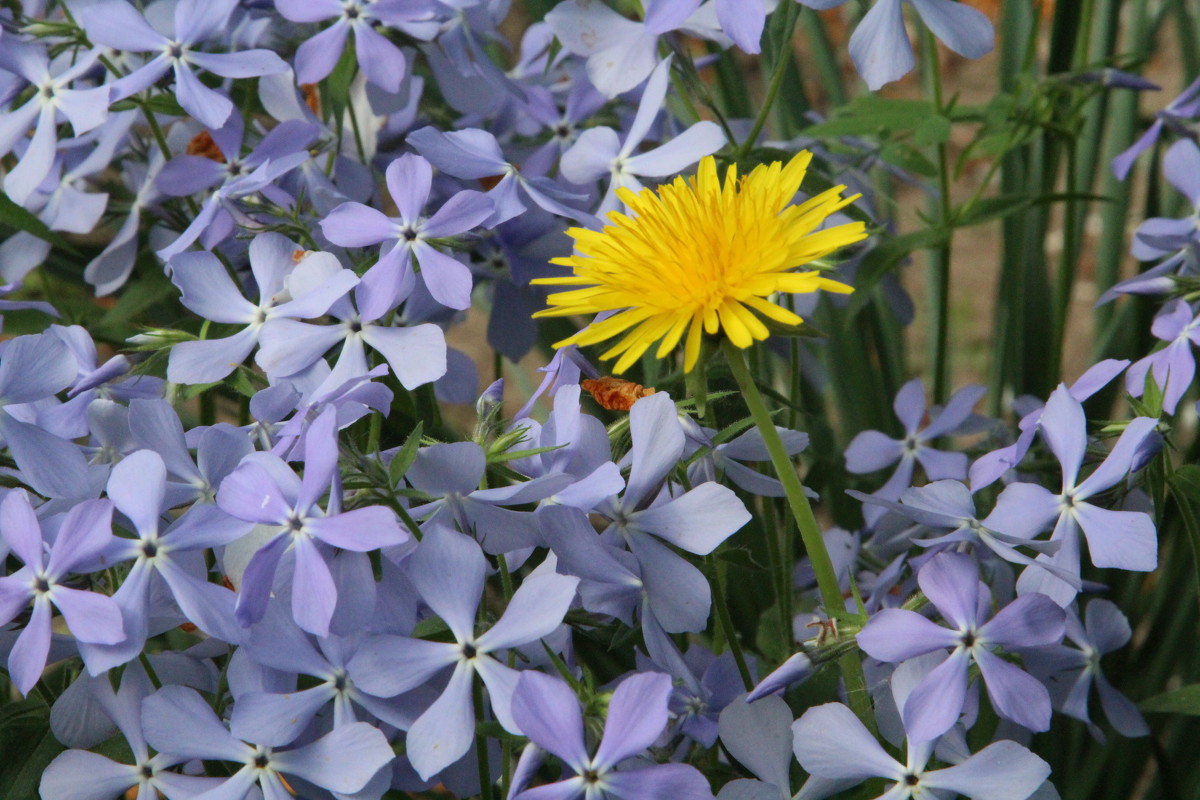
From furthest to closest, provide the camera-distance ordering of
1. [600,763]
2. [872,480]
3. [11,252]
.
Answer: [872,480] < [11,252] < [600,763]

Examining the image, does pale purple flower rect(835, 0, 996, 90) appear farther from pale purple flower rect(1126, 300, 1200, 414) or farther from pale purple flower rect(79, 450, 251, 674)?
pale purple flower rect(79, 450, 251, 674)

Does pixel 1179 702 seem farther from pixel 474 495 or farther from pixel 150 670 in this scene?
pixel 150 670

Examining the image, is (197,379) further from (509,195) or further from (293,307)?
(509,195)

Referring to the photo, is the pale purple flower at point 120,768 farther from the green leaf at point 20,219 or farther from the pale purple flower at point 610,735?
the green leaf at point 20,219

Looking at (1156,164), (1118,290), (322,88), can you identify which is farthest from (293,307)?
(1156,164)

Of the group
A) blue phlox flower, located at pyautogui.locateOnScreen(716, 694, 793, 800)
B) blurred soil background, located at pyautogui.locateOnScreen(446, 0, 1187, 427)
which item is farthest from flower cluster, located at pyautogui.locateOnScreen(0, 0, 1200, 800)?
blurred soil background, located at pyautogui.locateOnScreen(446, 0, 1187, 427)

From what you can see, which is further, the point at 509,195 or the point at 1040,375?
the point at 1040,375

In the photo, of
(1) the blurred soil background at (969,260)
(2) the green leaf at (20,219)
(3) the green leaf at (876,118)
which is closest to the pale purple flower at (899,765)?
(3) the green leaf at (876,118)
